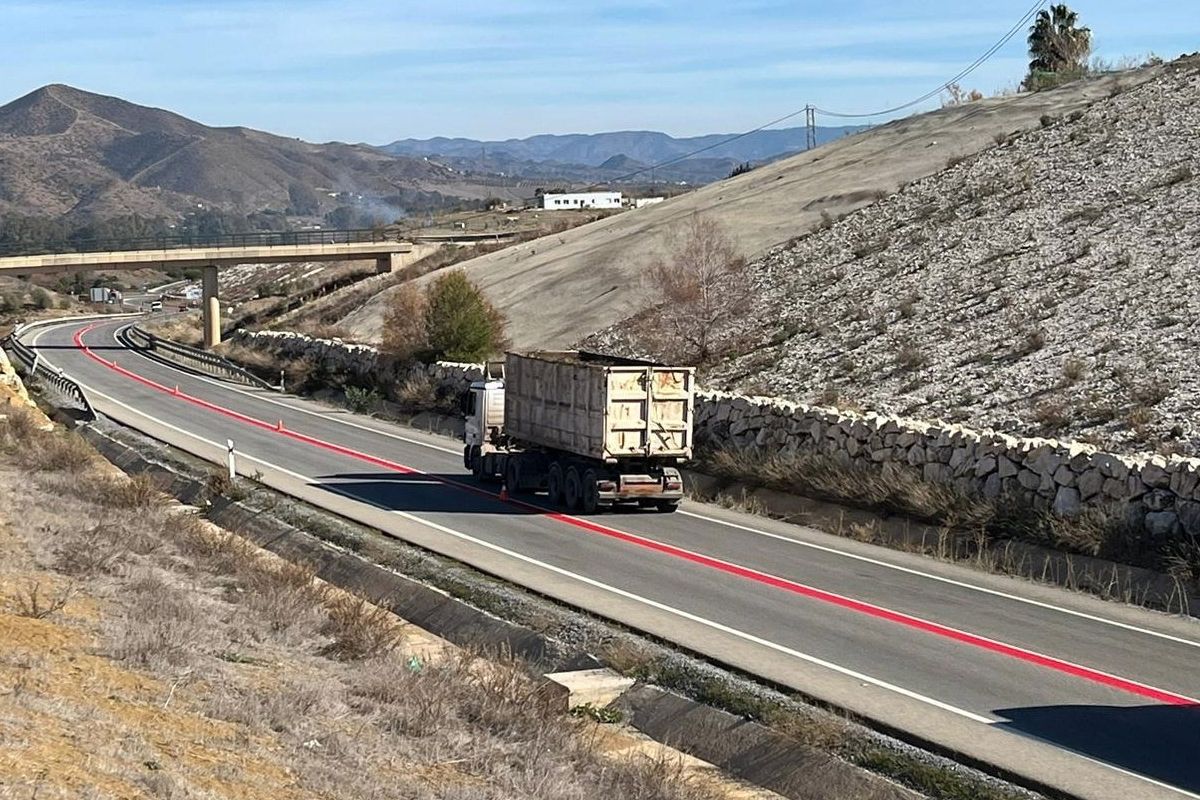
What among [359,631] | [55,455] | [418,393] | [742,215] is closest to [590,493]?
[55,455]

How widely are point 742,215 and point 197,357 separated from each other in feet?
83.8

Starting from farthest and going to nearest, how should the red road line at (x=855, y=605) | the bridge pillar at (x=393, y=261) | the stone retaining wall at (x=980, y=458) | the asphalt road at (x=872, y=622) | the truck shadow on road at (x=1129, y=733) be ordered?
the bridge pillar at (x=393, y=261) → the stone retaining wall at (x=980, y=458) → the red road line at (x=855, y=605) → the asphalt road at (x=872, y=622) → the truck shadow on road at (x=1129, y=733)

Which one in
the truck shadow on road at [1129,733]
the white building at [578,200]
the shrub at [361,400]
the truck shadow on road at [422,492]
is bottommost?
the shrub at [361,400]

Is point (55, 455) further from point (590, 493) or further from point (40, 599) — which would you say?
point (40, 599)

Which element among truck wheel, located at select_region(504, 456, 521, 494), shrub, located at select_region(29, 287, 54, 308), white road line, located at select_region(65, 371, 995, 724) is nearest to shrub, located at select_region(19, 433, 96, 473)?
white road line, located at select_region(65, 371, 995, 724)

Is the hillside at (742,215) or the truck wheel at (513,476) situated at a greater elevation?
the hillside at (742,215)

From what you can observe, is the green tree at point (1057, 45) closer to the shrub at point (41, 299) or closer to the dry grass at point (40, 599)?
the dry grass at point (40, 599)

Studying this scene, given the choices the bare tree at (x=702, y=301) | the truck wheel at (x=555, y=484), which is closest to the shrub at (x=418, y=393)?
the bare tree at (x=702, y=301)

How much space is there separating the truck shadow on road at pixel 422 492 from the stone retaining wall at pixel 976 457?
4826mm

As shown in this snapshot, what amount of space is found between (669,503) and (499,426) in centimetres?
549

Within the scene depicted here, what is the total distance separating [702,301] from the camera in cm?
4409

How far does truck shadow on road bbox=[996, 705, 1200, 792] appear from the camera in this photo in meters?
11.7

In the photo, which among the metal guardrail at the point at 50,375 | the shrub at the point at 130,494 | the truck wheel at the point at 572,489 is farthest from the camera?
the metal guardrail at the point at 50,375

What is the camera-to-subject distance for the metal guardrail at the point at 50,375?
45.1m
